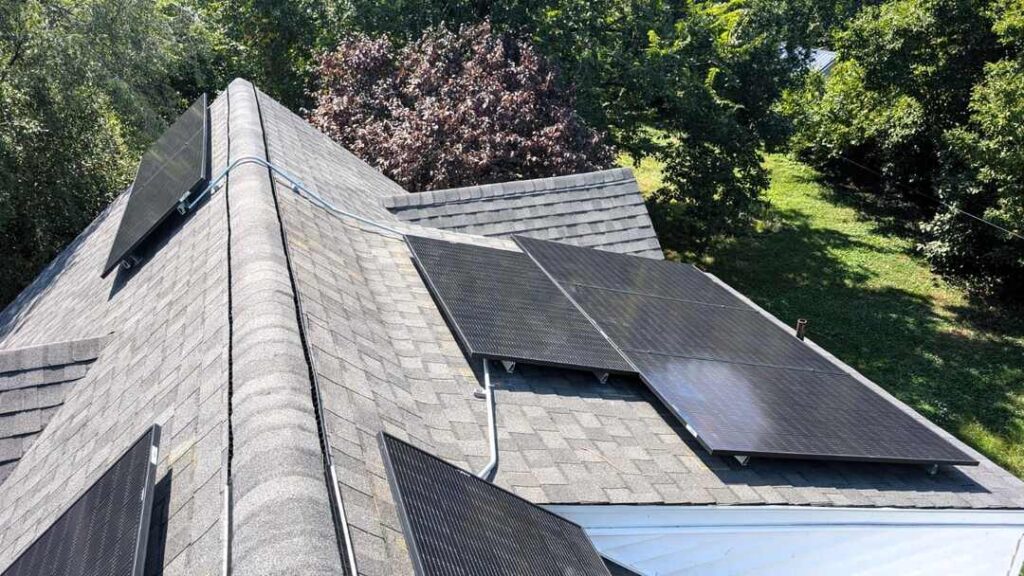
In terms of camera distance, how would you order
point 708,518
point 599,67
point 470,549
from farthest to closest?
point 599,67 → point 708,518 → point 470,549

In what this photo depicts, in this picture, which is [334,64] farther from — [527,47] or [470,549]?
[470,549]

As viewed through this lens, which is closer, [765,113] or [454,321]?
[454,321]

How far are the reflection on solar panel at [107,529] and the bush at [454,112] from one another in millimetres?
12063

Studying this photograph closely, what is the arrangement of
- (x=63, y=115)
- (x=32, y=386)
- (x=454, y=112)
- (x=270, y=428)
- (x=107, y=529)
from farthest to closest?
1. (x=63, y=115)
2. (x=454, y=112)
3. (x=32, y=386)
4. (x=270, y=428)
5. (x=107, y=529)

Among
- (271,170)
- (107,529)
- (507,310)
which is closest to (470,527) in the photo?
(107,529)

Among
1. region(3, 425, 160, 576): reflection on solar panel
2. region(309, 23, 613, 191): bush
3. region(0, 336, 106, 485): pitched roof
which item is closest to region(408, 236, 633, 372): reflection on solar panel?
region(3, 425, 160, 576): reflection on solar panel

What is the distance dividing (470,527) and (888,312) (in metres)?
21.8

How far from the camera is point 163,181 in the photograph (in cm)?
1036

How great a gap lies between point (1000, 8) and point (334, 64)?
19.6 meters

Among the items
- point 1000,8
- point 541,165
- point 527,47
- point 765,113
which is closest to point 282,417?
point 541,165

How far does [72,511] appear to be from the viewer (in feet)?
15.4

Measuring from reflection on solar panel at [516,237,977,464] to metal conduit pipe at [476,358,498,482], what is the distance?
5.24ft

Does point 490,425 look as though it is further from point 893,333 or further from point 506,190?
point 893,333

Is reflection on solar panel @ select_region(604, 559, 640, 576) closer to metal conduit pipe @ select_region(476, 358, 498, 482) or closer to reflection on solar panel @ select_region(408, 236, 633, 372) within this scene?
metal conduit pipe @ select_region(476, 358, 498, 482)
